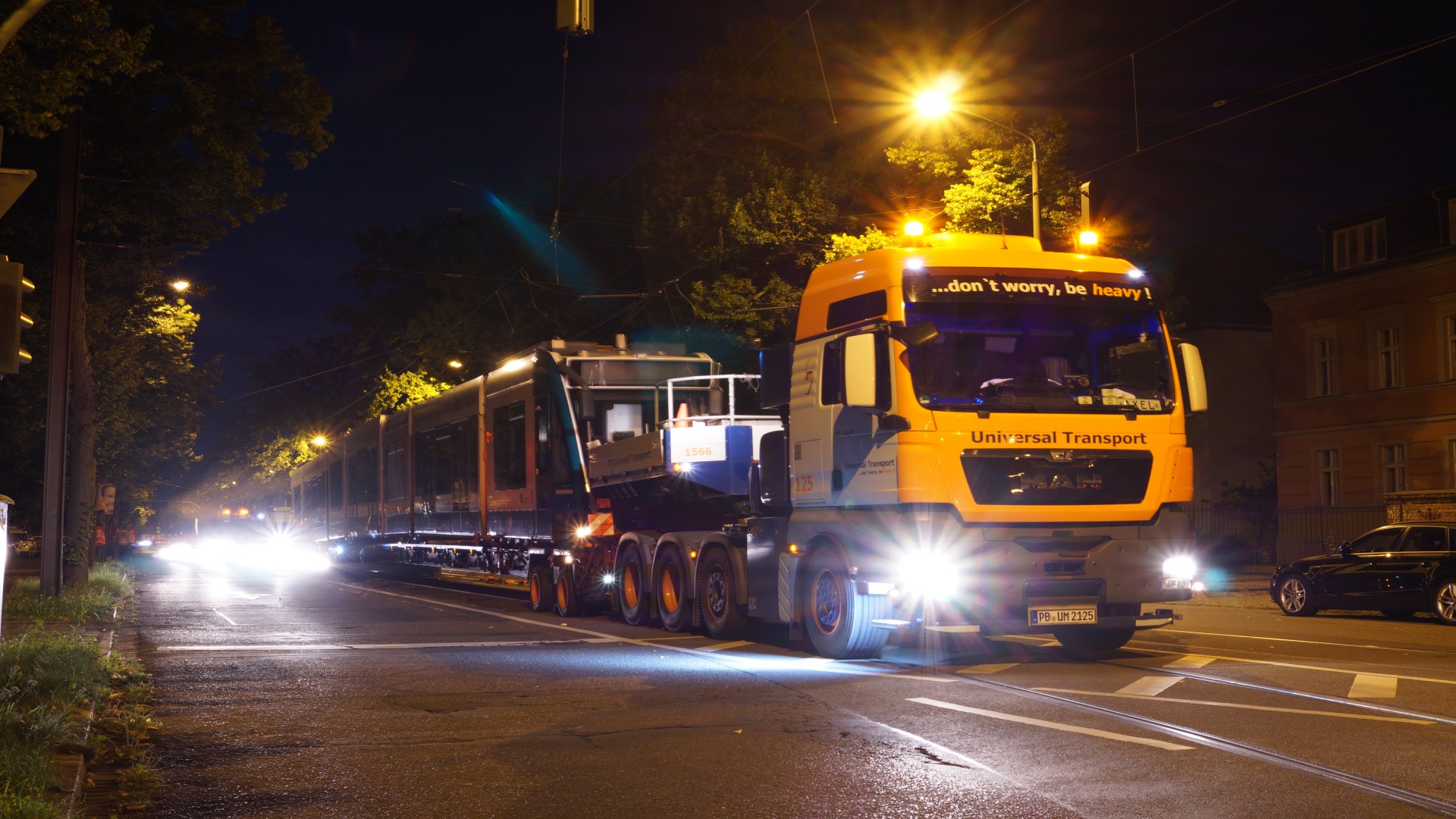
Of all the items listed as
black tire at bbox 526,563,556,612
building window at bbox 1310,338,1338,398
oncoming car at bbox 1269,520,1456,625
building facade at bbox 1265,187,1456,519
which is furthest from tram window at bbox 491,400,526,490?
building window at bbox 1310,338,1338,398

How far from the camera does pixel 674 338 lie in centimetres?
3334

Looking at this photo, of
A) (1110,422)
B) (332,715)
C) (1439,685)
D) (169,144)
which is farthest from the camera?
(169,144)

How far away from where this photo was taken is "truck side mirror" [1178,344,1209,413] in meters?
12.1

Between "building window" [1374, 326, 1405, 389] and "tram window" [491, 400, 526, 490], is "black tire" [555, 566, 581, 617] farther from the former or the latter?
"building window" [1374, 326, 1405, 389]

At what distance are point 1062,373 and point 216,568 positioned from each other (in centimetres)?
4046

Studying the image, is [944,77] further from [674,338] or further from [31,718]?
[31,718]

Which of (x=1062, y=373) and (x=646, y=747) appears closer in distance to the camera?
(x=646, y=747)

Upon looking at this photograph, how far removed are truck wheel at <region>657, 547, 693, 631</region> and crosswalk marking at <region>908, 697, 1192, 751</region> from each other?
6172mm

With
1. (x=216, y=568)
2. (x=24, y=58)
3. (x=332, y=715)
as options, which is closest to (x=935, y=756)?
(x=332, y=715)

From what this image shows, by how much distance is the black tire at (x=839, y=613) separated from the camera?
1201 cm

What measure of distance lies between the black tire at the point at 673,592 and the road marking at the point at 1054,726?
6.14 metres

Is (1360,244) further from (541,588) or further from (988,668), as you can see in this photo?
(988,668)

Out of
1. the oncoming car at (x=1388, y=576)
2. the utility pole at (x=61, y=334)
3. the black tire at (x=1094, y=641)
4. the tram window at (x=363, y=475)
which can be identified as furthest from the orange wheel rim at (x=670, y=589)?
the tram window at (x=363, y=475)

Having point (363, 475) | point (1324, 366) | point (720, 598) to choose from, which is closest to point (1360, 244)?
point (1324, 366)
